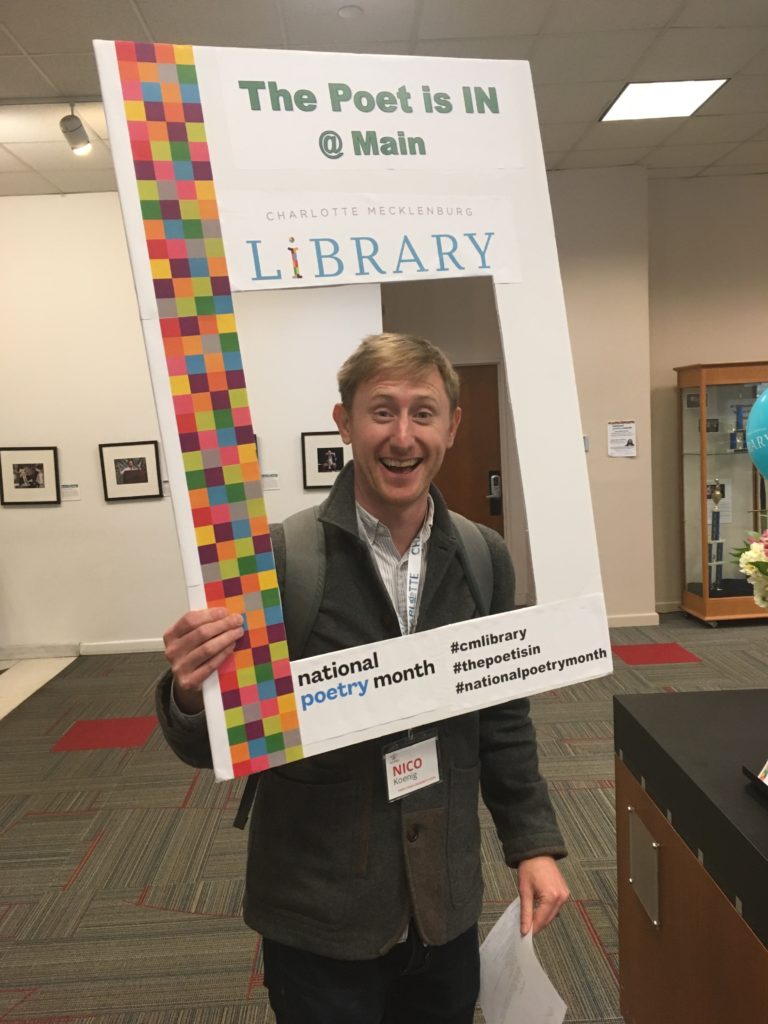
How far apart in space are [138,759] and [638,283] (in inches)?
176

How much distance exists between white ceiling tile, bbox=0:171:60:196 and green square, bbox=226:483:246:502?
489 cm

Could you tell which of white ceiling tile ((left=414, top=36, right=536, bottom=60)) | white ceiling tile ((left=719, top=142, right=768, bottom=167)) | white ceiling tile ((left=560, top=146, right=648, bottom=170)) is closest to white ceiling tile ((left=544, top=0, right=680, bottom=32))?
white ceiling tile ((left=414, top=36, right=536, bottom=60))

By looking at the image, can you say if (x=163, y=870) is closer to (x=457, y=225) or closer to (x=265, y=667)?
(x=265, y=667)

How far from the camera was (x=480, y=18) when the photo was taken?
10.5ft

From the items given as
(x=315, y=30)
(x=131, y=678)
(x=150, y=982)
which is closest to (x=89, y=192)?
(x=315, y=30)

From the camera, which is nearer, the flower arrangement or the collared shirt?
the collared shirt

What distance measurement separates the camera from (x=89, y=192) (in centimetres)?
498

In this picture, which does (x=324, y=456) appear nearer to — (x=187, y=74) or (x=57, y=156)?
(x=187, y=74)

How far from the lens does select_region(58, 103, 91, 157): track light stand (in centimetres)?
375

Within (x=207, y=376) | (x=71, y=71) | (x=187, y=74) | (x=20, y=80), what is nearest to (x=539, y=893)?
(x=207, y=376)

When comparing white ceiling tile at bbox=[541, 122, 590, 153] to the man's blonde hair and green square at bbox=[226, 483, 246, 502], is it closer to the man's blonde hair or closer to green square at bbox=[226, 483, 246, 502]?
the man's blonde hair

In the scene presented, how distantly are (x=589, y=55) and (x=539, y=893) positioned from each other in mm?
3823

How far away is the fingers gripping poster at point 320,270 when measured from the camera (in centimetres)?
73

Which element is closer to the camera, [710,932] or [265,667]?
[265,667]
